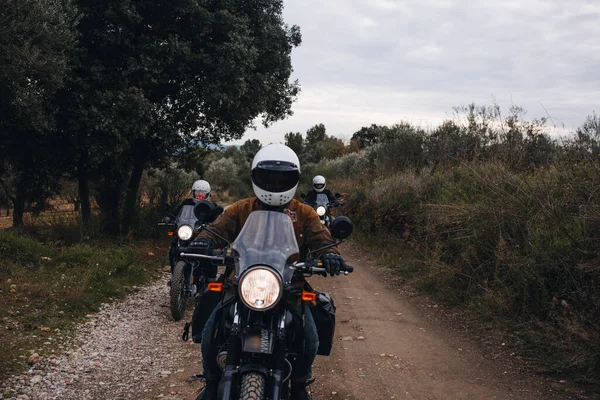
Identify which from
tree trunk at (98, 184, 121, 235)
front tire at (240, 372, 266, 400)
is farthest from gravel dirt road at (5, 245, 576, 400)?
tree trunk at (98, 184, 121, 235)

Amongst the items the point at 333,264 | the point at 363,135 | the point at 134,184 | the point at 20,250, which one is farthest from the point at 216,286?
the point at 363,135

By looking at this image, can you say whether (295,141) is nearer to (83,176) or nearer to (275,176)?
(83,176)

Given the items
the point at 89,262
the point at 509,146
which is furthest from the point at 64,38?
the point at 509,146

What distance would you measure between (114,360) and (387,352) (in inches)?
121

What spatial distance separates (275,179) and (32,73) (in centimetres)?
846

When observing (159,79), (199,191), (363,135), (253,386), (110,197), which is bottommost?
(253,386)

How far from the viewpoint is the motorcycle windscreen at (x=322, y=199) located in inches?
528

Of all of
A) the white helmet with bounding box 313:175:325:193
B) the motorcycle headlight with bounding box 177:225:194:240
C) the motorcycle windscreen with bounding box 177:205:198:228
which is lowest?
the motorcycle headlight with bounding box 177:225:194:240

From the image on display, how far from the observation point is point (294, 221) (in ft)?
13.0

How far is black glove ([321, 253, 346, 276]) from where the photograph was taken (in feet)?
11.3

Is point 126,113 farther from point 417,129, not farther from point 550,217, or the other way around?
point 417,129

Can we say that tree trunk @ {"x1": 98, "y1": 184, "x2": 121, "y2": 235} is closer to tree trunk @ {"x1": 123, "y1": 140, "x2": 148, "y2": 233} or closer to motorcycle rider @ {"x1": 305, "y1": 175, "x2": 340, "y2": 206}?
tree trunk @ {"x1": 123, "y1": 140, "x2": 148, "y2": 233}

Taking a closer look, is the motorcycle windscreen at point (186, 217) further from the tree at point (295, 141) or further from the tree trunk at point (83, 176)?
Result: the tree at point (295, 141)

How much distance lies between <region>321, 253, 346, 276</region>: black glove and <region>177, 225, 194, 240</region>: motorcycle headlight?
489 cm
